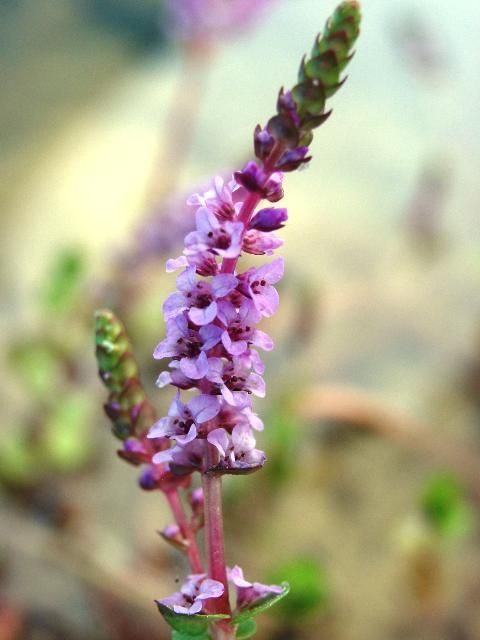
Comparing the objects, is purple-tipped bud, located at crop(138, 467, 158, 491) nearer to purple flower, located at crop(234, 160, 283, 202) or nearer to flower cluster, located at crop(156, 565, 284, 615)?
flower cluster, located at crop(156, 565, 284, 615)

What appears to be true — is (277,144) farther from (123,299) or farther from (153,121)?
(153,121)

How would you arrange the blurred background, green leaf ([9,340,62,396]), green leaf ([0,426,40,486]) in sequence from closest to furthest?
the blurred background
green leaf ([0,426,40,486])
green leaf ([9,340,62,396])

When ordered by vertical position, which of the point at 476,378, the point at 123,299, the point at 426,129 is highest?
the point at 426,129

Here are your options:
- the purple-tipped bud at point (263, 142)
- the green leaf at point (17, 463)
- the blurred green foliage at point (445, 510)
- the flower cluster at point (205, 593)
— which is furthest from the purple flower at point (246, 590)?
the green leaf at point (17, 463)

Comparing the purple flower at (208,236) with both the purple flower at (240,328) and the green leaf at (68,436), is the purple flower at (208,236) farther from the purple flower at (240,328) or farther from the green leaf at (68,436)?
the green leaf at (68,436)

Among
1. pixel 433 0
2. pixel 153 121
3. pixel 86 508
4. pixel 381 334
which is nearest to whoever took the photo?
pixel 86 508

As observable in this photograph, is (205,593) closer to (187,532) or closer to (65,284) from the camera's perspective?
(187,532)

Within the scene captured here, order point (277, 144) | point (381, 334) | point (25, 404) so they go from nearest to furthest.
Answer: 1. point (277, 144)
2. point (25, 404)
3. point (381, 334)

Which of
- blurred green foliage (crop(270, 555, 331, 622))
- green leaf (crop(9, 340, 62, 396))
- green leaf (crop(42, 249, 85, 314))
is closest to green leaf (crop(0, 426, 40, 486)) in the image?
green leaf (crop(9, 340, 62, 396))

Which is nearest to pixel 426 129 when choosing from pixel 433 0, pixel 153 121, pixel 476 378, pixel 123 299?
pixel 433 0
